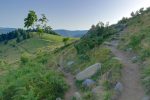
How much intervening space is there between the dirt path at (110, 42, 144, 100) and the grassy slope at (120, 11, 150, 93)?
0.62 metres

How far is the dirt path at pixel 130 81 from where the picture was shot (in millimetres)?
20078

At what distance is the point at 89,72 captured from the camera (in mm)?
24703

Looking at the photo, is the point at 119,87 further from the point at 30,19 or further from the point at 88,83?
the point at 30,19

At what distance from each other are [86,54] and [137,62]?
281 inches

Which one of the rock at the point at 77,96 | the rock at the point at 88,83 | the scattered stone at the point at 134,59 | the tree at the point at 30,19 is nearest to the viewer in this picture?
the rock at the point at 77,96

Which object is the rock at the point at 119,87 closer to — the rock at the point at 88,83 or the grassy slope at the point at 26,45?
the rock at the point at 88,83

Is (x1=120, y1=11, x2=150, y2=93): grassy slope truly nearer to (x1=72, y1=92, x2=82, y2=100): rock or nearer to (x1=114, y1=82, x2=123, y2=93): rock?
(x1=114, y1=82, x2=123, y2=93): rock

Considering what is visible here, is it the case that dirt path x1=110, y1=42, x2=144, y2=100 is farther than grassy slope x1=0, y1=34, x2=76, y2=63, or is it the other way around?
grassy slope x1=0, y1=34, x2=76, y2=63

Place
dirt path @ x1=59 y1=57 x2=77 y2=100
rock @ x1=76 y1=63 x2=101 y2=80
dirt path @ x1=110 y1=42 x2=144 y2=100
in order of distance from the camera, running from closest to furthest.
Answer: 1. dirt path @ x1=110 y1=42 x2=144 y2=100
2. dirt path @ x1=59 y1=57 x2=77 y2=100
3. rock @ x1=76 y1=63 x2=101 y2=80

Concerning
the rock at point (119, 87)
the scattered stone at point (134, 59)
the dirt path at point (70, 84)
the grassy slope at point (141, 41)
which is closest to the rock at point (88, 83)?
the dirt path at point (70, 84)

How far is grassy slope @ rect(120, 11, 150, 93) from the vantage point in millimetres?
22312

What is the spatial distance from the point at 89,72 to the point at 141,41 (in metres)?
7.90

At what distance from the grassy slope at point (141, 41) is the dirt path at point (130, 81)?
0.62 meters

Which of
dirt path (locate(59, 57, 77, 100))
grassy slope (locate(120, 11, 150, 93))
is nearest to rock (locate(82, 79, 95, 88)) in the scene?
dirt path (locate(59, 57, 77, 100))
